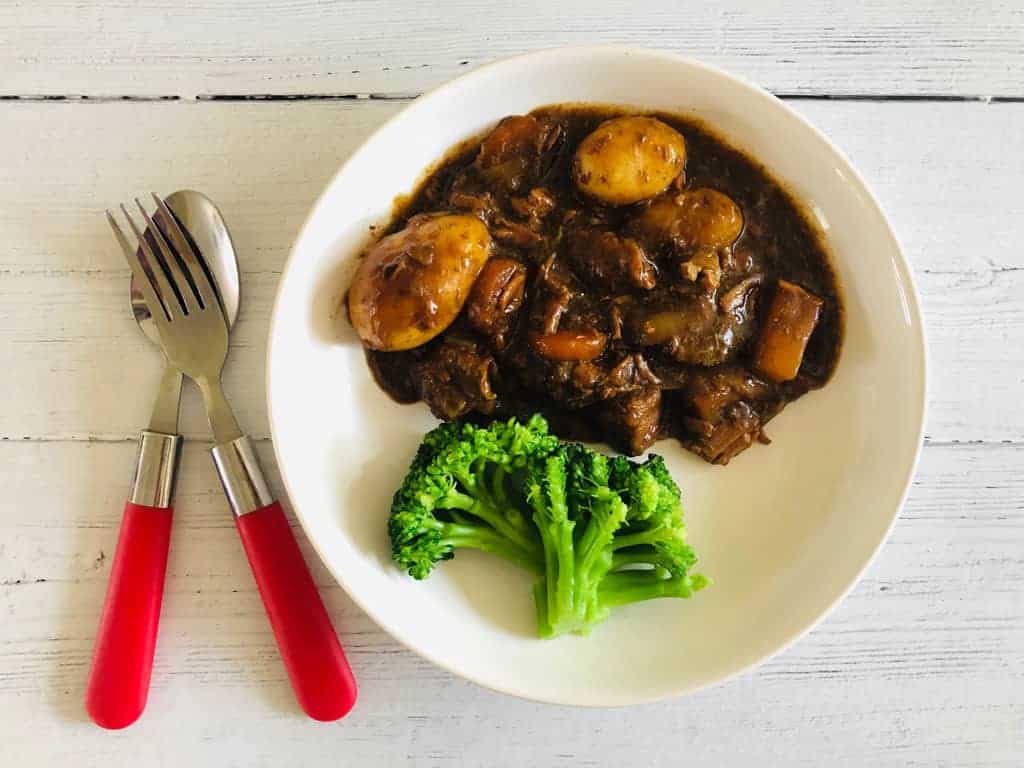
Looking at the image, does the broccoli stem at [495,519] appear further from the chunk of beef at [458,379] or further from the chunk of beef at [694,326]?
the chunk of beef at [694,326]

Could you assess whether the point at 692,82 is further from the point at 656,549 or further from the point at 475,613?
the point at 475,613

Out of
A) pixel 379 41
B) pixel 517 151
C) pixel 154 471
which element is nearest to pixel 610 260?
pixel 517 151

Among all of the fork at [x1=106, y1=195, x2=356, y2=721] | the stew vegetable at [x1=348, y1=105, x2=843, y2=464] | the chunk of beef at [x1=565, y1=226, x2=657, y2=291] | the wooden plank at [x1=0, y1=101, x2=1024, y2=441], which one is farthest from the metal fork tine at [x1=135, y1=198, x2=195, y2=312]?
the chunk of beef at [x1=565, y1=226, x2=657, y2=291]

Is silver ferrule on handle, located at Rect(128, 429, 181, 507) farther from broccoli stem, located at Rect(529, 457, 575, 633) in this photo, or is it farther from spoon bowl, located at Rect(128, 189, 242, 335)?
broccoli stem, located at Rect(529, 457, 575, 633)

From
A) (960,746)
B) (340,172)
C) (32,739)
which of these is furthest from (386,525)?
(960,746)

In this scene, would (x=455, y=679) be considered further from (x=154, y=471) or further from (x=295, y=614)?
(x=154, y=471)

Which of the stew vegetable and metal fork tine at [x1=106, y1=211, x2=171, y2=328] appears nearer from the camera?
the stew vegetable
